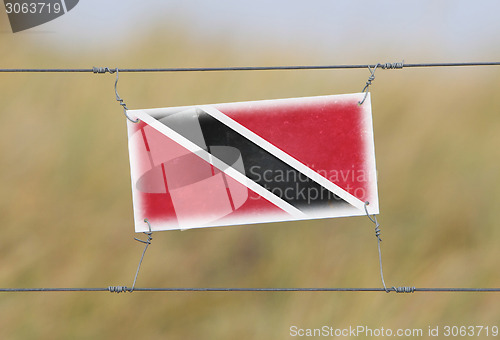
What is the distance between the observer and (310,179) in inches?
43.8

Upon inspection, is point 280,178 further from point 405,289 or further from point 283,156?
point 405,289

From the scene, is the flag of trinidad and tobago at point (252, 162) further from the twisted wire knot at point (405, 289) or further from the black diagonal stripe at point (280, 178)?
the twisted wire knot at point (405, 289)

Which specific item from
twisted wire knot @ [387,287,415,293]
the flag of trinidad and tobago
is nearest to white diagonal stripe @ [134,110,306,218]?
the flag of trinidad and tobago

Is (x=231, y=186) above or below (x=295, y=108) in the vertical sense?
below

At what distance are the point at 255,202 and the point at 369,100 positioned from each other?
0.33 meters

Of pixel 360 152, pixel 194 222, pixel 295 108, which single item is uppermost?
pixel 295 108

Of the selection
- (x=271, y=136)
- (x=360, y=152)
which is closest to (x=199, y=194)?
(x=271, y=136)

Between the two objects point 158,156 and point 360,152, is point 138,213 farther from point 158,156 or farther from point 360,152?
point 360,152

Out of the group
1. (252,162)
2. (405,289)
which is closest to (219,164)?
(252,162)

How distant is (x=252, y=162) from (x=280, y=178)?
0.07 metres

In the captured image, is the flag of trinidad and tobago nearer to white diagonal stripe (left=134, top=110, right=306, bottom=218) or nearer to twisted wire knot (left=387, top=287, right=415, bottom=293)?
white diagonal stripe (left=134, top=110, right=306, bottom=218)

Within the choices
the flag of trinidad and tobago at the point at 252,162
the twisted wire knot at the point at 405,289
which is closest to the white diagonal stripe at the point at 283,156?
the flag of trinidad and tobago at the point at 252,162

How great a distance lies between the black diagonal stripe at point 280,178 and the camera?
111 cm

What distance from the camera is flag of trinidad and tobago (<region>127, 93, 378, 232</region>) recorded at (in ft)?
3.63
